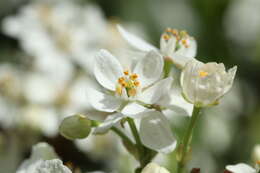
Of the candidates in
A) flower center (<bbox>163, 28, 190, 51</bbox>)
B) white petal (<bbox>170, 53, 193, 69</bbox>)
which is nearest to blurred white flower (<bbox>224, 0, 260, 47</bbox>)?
flower center (<bbox>163, 28, 190, 51</bbox>)

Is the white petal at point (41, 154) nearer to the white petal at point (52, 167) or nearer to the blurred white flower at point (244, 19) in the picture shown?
the white petal at point (52, 167)

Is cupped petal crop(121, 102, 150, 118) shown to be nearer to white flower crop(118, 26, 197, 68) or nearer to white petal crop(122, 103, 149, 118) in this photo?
white petal crop(122, 103, 149, 118)

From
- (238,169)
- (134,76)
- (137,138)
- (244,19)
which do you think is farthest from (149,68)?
(244,19)

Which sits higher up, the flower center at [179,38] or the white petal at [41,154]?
the flower center at [179,38]

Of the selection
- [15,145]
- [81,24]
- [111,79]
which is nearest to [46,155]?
[111,79]

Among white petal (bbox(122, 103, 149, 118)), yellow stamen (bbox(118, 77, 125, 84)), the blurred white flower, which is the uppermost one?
white petal (bbox(122, 103, 149, 118))

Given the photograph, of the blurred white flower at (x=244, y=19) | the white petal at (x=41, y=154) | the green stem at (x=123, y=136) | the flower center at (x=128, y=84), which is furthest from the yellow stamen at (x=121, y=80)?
the blurred white flower at (x=244, y=19)
